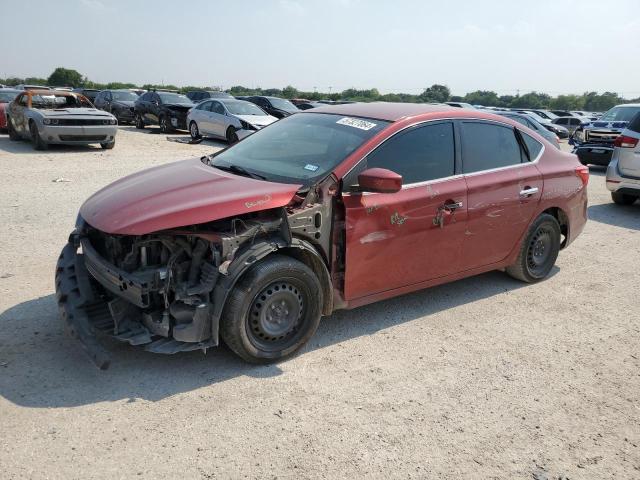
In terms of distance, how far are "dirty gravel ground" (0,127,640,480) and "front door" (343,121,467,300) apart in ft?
1.58

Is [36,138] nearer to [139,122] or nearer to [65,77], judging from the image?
[139,122]

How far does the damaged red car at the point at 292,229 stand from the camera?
3484 millimetres

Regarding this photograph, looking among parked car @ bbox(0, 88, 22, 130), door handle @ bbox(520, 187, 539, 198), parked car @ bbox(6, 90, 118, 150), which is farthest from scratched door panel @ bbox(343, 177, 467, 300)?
parked car @ bbox(0, 88, 22, 130)

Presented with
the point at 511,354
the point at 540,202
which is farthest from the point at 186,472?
the point at 540,202

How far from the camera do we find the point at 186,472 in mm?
2736

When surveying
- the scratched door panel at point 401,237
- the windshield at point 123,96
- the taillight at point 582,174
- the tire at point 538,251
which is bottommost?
the tire at point 538,251

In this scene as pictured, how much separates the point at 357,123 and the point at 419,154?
21.9 inches

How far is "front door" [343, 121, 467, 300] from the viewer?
13.2 feet

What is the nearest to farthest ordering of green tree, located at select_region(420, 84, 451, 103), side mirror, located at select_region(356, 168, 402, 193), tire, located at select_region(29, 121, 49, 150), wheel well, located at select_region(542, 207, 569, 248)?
1. side mirror, located at select_region(356, 168, 402, 193)
2. wheel well, located at select_region(542, 207, 569, 248)
3. tire, located at select_region(29, 121, 49, 150)
4. green tree, located at select_region(420, 84, 451, 103)

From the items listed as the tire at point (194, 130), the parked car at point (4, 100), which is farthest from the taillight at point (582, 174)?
the parked car at point (4, 100)

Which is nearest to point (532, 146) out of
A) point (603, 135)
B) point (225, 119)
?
point (603, 135)

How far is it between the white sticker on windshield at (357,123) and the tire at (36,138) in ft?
35.8

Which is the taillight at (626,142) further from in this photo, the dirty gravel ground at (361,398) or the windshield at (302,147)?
the windshield at (302,147)

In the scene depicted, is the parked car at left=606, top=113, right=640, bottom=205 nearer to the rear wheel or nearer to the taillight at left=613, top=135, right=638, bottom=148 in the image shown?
the taillight at left=613, top=135, right=638, bottom=148
